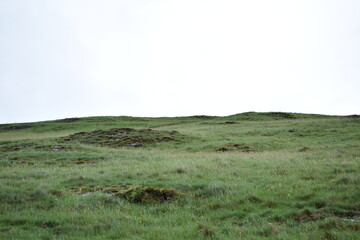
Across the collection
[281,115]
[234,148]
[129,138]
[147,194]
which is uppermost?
[281,115]

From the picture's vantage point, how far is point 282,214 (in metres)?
9.18

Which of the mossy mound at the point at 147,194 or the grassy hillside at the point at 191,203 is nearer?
the grassy hillside at the point at 191,203

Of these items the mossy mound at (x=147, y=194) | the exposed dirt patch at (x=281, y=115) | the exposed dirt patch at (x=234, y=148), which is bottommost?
the exposed dirt patch at (x=234, y=148)

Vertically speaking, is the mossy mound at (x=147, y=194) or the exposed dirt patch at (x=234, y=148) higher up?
the mossy mound at (x=147, y=194)

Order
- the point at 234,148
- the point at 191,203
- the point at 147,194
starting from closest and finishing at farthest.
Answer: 1. the point at 191,203
2. the point at 147,194
3. the point at 234,148

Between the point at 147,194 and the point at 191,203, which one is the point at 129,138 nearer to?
the point at 147,194

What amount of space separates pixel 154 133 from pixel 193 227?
115ft

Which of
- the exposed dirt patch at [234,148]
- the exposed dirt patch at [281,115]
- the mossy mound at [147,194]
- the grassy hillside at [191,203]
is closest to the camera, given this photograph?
the grassy hillside at [191,203]

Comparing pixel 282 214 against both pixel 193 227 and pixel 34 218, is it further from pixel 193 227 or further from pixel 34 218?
pixel 34 218

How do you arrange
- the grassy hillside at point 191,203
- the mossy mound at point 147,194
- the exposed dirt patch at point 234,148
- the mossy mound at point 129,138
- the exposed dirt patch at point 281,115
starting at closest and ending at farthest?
1. the grassy hillside at point 191,203
2. the mossy mound at point 147,194
3. the exposed dirt patch at point 234,148
4. the mossy mound at point 129,138
5. the exposed dirt patch at point 281,115

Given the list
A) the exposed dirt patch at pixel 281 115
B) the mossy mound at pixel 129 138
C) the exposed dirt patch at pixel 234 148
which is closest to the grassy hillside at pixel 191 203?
the exposed dirt patch at pixel 234 148

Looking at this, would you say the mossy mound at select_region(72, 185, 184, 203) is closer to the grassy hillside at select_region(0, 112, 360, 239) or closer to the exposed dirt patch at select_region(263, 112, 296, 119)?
the grassy hillside at select_region(0, 112, 360, 239)

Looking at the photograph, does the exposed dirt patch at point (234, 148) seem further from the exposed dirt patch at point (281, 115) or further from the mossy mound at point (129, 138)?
the exposed dirt patch at point (281, 115)

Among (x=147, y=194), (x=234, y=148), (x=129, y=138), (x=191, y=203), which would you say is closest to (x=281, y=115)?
(x=129, y=138)
